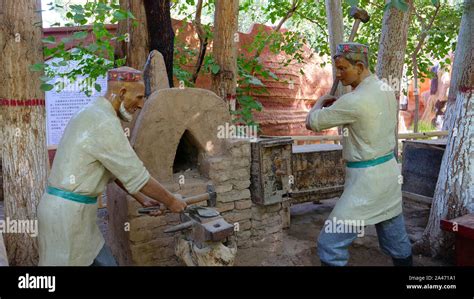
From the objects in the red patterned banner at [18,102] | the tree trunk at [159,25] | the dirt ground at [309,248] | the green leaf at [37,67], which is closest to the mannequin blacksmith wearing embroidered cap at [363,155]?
the dirt ground at [309,248]

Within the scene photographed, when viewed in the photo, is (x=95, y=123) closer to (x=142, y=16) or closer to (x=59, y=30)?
(x=142, y=16)

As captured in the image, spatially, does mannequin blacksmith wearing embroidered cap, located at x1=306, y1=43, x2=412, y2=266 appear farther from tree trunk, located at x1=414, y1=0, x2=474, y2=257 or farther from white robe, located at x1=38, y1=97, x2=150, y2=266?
white robe, located at x1=38, y1=97, x2=150, y2=266

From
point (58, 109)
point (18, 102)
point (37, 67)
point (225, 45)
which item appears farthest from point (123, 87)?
point (58, 109)

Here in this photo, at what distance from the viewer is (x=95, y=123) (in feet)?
8.50

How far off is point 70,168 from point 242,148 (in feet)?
7.52

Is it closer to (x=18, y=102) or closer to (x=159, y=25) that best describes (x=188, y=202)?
(x=18, y=102)

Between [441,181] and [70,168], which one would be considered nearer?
[70,168]

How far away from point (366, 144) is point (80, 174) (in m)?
2.09

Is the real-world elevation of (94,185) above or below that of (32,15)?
below

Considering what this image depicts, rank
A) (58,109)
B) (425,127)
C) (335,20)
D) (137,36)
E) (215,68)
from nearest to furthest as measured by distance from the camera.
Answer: (137,36) → (215,68) → (58,109) → (335,20) → (425,127)

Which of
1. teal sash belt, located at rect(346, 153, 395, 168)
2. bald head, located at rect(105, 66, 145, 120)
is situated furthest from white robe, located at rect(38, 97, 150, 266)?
teal sash belt, located at rect(346, 153, 395, 168)

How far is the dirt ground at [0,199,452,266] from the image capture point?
4.54 metres

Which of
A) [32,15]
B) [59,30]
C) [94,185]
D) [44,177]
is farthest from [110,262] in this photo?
[59,30]

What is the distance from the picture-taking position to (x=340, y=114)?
10.8 ft
